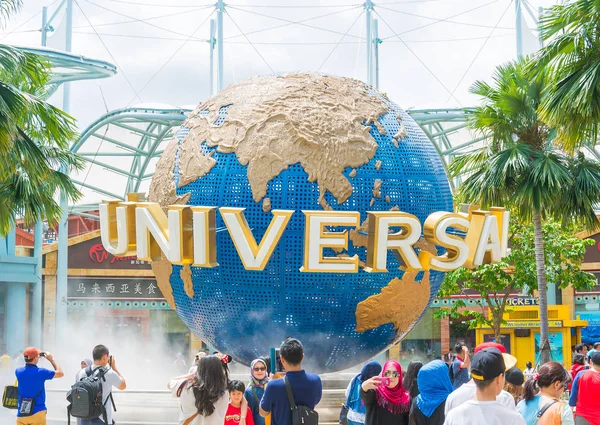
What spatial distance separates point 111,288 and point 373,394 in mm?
27189

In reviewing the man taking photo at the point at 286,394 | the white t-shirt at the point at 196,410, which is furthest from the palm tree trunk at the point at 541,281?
Answer: the white t-shirt at the point at 196,410

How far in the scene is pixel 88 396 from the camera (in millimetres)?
8562

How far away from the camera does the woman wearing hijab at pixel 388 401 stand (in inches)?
292

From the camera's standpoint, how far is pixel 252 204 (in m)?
10.8

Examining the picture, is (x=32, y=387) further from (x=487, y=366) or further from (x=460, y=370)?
(x=487, y=366)

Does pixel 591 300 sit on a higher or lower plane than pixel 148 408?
higher

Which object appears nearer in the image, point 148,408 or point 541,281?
point 148,408

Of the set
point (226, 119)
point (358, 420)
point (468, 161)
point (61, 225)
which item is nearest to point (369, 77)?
point (61, 225)

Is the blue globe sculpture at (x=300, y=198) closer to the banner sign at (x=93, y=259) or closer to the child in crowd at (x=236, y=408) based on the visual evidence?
the child in crowd at (x=236, y=408)

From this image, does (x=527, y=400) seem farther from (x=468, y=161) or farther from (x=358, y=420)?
(x=468, y=161)

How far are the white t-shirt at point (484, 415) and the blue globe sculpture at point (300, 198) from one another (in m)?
5.68

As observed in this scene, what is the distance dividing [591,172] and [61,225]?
773 inches

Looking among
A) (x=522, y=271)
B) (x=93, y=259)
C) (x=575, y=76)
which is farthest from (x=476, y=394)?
(x=93, y=259)

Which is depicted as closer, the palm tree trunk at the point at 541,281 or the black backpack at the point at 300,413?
the black backpack at the point at 300,413
